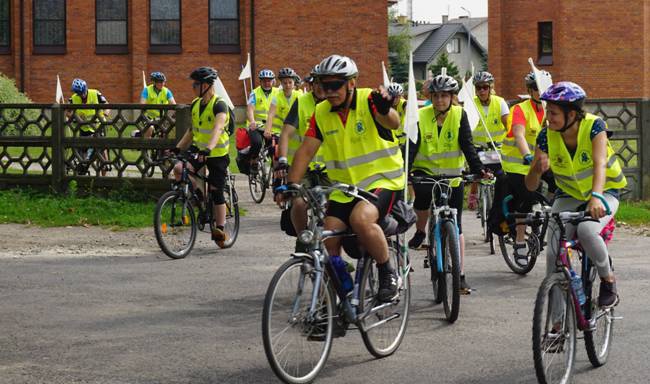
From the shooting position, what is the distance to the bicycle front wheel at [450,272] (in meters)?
9.32

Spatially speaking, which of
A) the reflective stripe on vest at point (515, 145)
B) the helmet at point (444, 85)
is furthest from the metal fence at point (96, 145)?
the helmet at point (444, 85)

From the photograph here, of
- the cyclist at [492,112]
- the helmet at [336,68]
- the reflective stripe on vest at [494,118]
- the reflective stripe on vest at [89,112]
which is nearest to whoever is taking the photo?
the helmet at [336,68]

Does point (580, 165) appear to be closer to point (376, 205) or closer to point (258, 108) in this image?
point (376, 205)

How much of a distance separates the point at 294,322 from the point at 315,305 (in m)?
0.19

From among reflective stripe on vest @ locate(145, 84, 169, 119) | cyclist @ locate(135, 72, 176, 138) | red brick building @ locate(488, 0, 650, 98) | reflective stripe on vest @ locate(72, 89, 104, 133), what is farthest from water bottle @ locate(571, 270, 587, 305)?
red brick building @ locate(488, 0, 650, 98)

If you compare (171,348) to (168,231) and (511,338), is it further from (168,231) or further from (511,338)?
(168,231)

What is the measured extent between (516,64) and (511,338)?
4455 centimetres

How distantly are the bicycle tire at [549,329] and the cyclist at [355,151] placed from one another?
1.28 m

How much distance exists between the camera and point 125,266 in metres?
12.5

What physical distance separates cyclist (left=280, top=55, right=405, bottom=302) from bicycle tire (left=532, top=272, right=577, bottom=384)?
128 centimetres

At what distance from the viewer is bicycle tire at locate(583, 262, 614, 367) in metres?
7.55

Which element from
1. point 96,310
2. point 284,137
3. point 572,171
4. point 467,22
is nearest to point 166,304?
point 96,310

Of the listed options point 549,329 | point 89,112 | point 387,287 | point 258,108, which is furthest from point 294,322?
point 89,112

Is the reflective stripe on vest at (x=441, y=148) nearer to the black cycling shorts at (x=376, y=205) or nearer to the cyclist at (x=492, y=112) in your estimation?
the black cycling shorts at (x=376, y=205)
